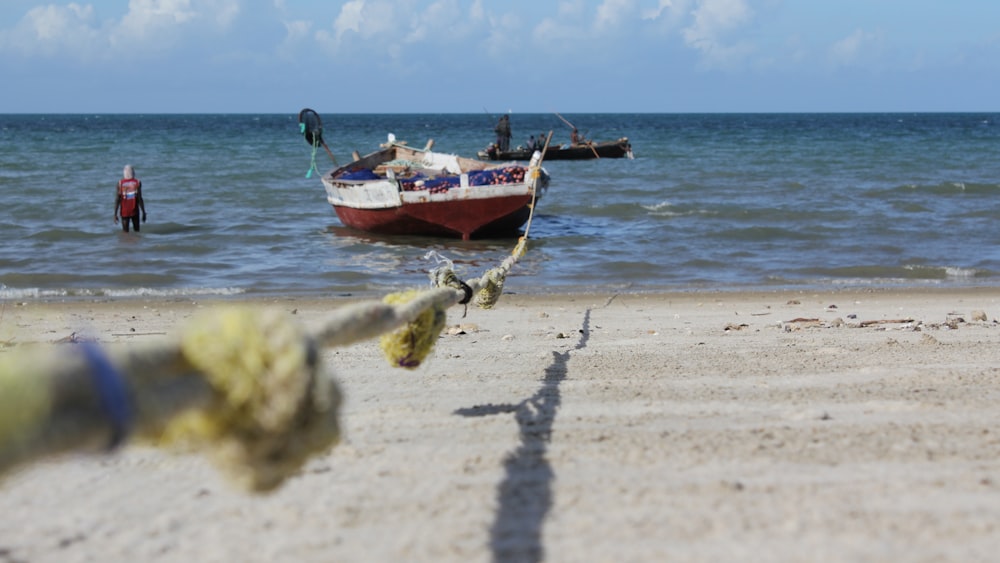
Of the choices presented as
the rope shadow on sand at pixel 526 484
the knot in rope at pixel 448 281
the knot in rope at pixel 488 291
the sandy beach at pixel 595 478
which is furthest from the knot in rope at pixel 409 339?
the knot in rope at pixel 488 291

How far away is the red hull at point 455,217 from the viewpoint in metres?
15.6

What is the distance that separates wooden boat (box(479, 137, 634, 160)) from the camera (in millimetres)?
39062

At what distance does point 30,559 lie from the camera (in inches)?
90.2

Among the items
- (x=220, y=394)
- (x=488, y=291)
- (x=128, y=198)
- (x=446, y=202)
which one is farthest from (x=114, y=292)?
(x=220, y=394)

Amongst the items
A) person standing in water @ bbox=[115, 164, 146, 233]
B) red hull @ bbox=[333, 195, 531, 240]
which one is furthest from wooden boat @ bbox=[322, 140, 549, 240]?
person standing in water @ bbox=[115, 164, 146, 233]

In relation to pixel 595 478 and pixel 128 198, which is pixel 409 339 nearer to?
pixel 595 478

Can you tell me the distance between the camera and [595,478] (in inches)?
110

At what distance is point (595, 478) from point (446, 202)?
13034 millimetres

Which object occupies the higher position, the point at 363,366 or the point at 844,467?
the point at 844,467

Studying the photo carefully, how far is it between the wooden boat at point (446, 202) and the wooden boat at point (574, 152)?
868 inches

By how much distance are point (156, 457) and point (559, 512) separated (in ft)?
4.43

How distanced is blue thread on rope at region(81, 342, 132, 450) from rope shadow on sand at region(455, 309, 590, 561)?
991mm

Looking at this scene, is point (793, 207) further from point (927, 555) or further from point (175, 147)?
point (175, 147)

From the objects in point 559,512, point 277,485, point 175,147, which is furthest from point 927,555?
point 175,147
